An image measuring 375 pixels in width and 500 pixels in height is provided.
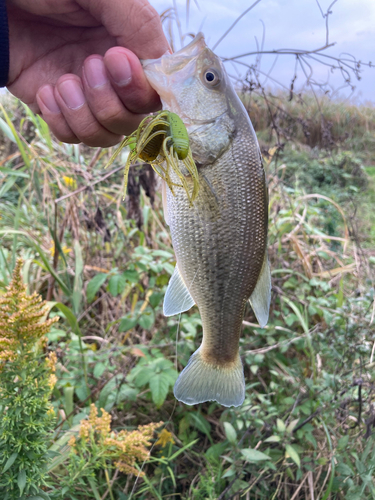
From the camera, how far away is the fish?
1114 mm

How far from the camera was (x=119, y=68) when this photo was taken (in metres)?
1.20

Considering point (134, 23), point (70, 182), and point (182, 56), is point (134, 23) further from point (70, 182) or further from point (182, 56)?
point (70, 182)

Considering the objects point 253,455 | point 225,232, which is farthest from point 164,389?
point 225,232

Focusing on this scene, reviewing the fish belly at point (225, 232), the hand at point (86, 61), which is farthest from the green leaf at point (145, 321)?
the hand at point (86, 61)

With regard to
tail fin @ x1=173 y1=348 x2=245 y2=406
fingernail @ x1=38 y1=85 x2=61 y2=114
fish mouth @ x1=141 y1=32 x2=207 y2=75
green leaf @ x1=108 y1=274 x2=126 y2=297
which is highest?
fish mouth @ x1=141 y1=32 x2=207 y2=75

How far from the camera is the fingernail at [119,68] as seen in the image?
1192mm

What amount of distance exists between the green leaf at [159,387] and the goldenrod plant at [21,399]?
0.58m

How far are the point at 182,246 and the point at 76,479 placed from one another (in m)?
1.06

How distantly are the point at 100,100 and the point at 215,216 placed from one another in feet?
→ 1.87

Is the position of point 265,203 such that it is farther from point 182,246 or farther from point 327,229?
point 327,229

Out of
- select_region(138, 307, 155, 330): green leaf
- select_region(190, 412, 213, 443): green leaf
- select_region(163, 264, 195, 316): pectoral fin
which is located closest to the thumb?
select_region(163, 264, 195, 316): pectoral fin

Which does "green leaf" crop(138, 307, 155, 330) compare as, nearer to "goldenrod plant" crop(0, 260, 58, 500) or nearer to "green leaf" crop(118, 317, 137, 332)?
"green leaf" crop(118, 317, 137, 332)

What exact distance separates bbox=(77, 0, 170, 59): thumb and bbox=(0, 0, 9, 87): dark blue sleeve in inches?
9.9

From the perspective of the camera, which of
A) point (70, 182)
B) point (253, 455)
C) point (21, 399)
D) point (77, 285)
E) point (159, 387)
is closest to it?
point (21, 399)
